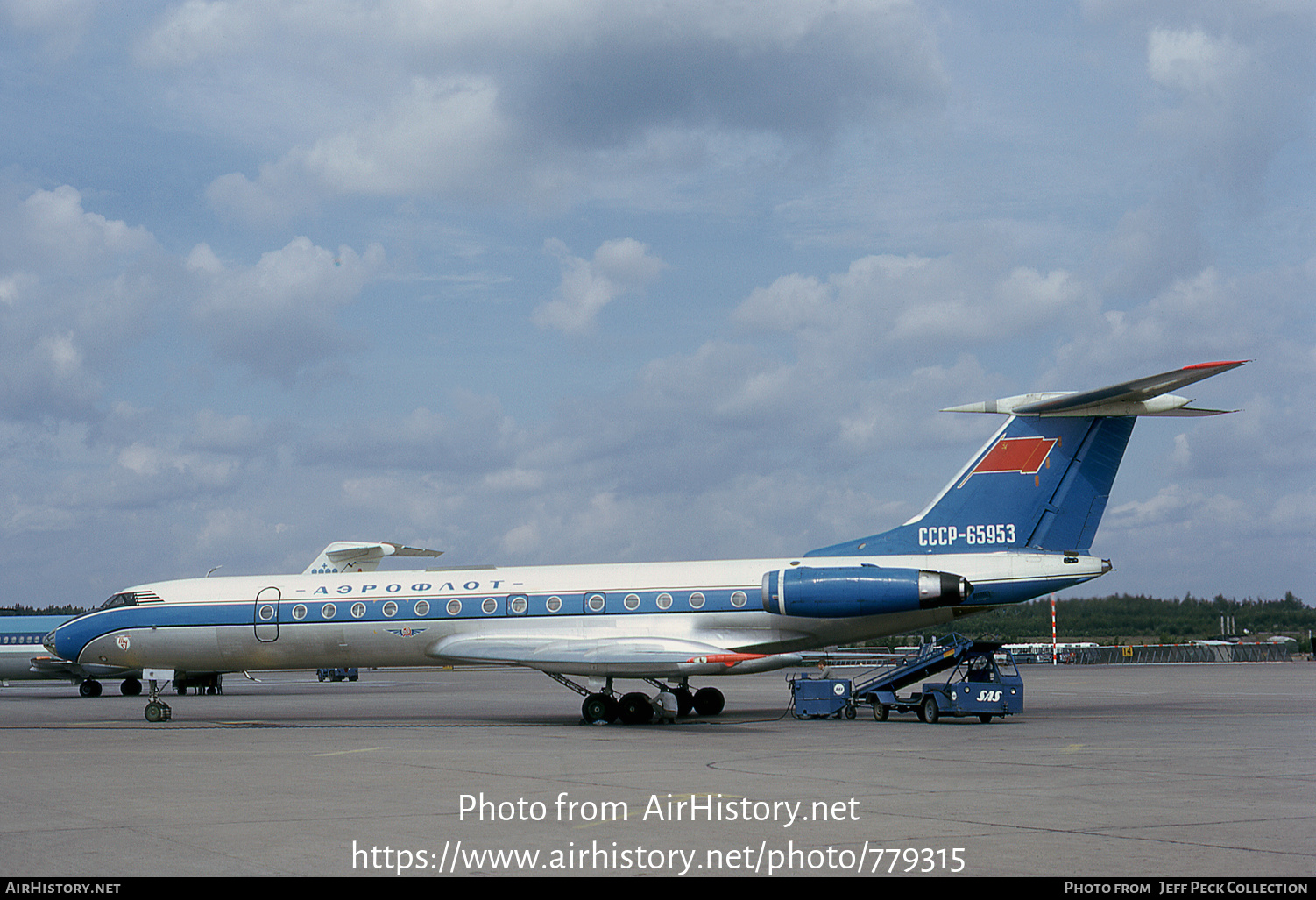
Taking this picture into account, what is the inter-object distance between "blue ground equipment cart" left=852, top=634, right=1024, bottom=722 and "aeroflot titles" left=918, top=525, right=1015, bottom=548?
1968 mm

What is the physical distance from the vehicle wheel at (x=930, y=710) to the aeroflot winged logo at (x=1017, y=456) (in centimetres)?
467

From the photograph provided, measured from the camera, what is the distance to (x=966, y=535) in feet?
78.7

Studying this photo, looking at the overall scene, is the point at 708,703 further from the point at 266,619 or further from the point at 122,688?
the point at 122,688

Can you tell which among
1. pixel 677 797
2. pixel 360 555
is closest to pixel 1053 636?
pixel 360 555

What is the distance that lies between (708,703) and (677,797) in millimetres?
14380

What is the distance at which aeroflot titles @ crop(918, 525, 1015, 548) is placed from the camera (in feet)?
77.6

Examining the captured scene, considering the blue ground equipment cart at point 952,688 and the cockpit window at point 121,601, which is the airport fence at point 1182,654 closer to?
the blue ground equipment cart at point 952,688

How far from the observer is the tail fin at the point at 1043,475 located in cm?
2330

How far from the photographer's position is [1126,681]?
42.3 metres

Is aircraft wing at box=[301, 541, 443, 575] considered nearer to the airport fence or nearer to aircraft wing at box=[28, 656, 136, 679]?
aircraft wing at box=[28, 656, 136, 679]

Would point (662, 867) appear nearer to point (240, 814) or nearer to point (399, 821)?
point (399, 821)

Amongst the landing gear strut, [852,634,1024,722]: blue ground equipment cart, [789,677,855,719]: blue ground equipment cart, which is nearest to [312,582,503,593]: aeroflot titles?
the landing gear strut

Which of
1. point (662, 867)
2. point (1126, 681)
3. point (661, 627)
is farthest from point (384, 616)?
point (1126, 681)

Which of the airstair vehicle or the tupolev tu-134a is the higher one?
the tupolev tu-134a
